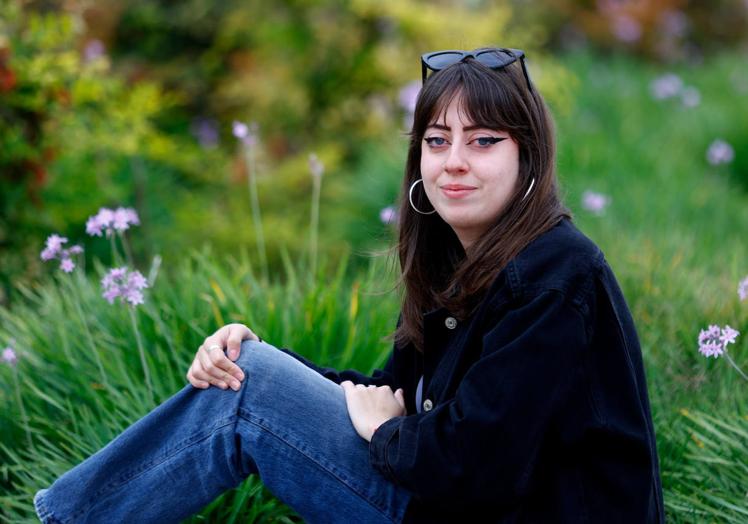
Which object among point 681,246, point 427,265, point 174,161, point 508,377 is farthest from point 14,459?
point 174,161

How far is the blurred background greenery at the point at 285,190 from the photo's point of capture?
2715mm

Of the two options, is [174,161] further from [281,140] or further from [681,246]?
Result: [681,246]

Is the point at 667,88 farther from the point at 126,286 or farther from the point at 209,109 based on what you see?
the point at 126,286

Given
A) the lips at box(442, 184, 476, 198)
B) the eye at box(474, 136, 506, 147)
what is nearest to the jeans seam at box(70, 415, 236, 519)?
the lips at box(442, 184, 476, 198)

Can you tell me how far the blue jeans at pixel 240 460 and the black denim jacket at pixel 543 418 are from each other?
133 mm

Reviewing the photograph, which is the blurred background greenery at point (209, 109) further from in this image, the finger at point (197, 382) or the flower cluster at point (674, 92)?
the finger at point (197, 382)

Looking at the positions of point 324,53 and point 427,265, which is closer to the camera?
point 427,265

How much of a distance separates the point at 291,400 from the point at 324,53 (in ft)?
16.0

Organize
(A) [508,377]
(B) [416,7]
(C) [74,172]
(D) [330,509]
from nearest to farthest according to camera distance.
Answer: (A) [508,377] → (D) [330,509] → (C) [74,172] → (B) [416,7]

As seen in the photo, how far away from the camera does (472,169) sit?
1963mm

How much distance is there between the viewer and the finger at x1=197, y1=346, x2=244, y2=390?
2000 millimetres

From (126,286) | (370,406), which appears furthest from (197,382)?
(126,286)

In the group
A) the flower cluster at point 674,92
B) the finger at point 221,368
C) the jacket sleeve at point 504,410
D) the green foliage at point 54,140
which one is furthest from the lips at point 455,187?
the flower cluster at point 674,92

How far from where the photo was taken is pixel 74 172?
4.68 meters
